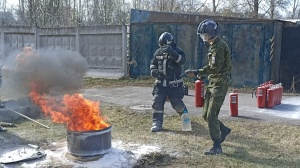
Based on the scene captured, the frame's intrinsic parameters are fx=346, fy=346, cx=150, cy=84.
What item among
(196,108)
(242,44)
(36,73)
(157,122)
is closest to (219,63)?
(157,122)

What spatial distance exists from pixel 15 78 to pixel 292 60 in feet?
33.5

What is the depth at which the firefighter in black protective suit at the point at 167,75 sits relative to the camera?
23.0 feet

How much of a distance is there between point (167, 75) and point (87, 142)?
2.56m

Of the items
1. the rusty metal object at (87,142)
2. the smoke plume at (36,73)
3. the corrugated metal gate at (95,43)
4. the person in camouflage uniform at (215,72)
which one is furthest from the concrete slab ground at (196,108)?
the rusty metal object at (87,142)

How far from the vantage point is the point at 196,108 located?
9695 millimetres

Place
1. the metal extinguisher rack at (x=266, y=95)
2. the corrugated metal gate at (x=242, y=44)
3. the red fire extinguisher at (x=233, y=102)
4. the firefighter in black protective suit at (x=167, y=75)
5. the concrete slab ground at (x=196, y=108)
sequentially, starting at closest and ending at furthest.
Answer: the firefighter in black protective suit at (x=167, y=75) < the red fire extinguisher at (x=233, y=102) < the concrete slab ground at (x=196, y=108) < the metal extinguisher rack at (x=266, y=95) < the corrugated metal gate at (x=242, y=44)

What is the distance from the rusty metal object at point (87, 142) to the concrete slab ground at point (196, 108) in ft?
13.0

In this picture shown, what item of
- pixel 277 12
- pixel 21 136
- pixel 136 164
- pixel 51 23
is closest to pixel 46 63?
pixel 21 136

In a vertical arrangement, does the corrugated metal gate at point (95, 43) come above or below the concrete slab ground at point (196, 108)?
above

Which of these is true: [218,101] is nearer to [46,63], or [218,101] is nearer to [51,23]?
[46,63]

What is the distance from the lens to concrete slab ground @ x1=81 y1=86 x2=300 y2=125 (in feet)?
28.1

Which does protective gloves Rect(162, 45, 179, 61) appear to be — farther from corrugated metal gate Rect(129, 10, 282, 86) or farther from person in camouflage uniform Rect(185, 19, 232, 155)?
corrugated metal gate Rect(129, 10, 282, 86)

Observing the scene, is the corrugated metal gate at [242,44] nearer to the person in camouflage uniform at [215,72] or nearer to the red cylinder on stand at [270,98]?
the red cylinder on stand at [270,98]

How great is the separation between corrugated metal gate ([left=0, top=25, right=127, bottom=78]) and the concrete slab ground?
8.90 feet
